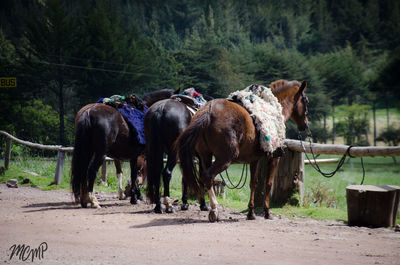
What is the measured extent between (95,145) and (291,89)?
3.57m

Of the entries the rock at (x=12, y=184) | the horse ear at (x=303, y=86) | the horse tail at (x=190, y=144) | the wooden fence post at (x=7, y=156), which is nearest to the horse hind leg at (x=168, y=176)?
the horse tail at (x=190, y=144)

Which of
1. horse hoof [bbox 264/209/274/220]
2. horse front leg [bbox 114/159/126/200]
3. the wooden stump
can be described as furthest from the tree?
the wooden stump

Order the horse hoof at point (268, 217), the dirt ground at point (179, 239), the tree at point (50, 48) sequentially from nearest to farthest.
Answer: the dirt ground at point (179, 239) < the horse hoof at point (268, 217) < the tree at point (50, 48)

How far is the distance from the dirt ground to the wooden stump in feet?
0.64

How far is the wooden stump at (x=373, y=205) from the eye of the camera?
20.2 feet

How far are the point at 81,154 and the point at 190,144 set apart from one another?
8.42 feet

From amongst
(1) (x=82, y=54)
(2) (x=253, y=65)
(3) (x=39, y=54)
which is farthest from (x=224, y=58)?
(3) (x=39, y=54)

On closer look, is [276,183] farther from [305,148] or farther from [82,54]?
[82,54]

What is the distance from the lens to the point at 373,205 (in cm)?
620

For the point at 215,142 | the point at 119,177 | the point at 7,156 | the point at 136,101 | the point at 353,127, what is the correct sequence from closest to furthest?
the point at 215,142
the point at 136,101
the point at 119,177
the point at 7,156
the point at 353,127

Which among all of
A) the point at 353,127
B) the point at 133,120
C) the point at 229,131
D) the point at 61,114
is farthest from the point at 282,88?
the point at 353,127

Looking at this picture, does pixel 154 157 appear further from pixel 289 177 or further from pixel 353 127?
pixel 353 127

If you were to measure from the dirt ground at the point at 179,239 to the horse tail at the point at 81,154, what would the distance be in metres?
0.49

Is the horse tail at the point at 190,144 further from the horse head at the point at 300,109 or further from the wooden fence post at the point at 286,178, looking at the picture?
the horse head at the point at 300,109
